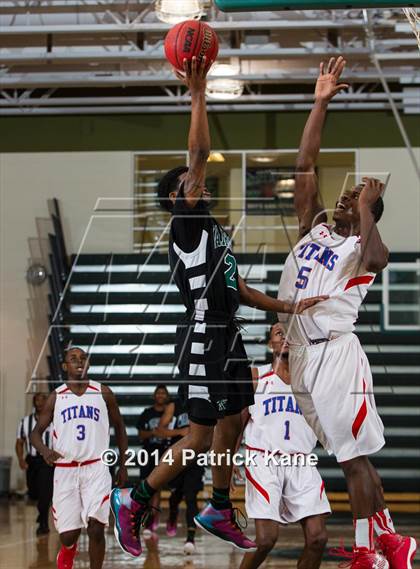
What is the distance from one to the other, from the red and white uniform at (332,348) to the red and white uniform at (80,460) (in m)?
3.20

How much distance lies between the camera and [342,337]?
17.7 feet

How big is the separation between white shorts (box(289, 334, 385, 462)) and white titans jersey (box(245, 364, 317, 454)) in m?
2.29

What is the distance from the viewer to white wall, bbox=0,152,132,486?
56.0ft

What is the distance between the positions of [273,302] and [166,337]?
7300 mm

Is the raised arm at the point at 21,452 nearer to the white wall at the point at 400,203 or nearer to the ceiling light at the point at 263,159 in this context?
the ceiling light at the point at 263,159

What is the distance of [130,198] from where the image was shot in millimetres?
17281

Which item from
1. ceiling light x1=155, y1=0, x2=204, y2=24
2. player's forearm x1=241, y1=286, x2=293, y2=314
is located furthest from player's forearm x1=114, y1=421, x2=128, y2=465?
A: ceiling light x1=155, y1=0, x2=204, y2=24

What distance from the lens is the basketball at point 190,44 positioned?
16.7 feet

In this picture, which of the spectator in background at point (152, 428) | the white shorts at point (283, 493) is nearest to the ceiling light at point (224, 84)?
the spectator in background at point (152, 428)

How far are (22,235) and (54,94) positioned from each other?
240 centimetres

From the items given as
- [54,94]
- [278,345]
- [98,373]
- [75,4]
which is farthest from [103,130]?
[278,345]

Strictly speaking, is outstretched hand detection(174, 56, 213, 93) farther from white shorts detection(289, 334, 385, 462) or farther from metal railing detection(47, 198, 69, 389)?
metal railing detection(47, 198, 69, 389)

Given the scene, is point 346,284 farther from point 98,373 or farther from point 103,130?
point 103,130

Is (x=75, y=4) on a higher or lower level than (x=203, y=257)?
higher
